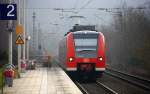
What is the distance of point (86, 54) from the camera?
95.9 ft

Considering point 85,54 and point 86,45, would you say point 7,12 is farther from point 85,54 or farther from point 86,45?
point 86,45

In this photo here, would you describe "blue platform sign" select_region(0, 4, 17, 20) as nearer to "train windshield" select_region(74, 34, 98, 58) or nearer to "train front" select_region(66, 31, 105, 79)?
"train front" select_region(66, 31, 105, 79)

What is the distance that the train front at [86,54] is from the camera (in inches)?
1147

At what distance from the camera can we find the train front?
29.1 m

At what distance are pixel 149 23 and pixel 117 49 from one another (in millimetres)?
10761


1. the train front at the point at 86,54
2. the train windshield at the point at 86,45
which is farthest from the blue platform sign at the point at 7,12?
the train windshield at the point at 86,45

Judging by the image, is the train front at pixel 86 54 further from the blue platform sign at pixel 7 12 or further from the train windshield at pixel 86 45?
the blue platform sign at pixel 7 12

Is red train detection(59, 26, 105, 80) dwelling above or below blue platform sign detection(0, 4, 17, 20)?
below

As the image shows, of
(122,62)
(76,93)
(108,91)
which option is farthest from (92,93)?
(122,62)

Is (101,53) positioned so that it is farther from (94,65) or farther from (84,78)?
(84,78)

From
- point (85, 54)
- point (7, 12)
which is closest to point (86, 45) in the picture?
point (85, 54)

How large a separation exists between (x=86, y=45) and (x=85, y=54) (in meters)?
0.62

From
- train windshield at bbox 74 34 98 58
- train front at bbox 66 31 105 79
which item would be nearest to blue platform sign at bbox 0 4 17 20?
train front at bbox 66 31 105 79

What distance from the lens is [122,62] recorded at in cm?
5062
